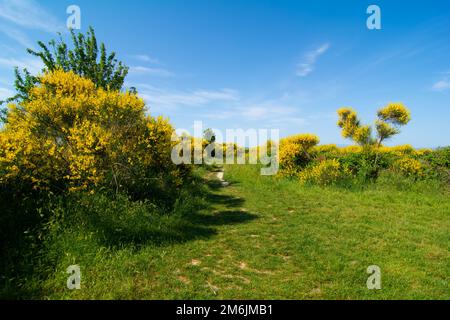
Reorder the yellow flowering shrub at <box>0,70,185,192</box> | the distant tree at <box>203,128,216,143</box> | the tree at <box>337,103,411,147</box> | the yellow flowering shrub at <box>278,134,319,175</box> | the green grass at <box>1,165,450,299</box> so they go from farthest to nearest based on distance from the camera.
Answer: the distant tree at <box>203,128,216,143</box> < the tree at <box>337,103,411,147</box> < the yellow flowering shrub at <box>278,134,319,175</box> < the yellow flowering shrub at <box>0,70,185,192</box> < the green grass at <box>1,165,450,299</box>

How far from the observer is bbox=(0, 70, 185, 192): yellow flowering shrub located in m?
6.71

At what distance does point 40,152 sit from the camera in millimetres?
6812

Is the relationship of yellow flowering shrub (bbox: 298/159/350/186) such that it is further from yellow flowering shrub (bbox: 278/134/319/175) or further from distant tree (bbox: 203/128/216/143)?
distant tree (bbox: 203/128/216/143)

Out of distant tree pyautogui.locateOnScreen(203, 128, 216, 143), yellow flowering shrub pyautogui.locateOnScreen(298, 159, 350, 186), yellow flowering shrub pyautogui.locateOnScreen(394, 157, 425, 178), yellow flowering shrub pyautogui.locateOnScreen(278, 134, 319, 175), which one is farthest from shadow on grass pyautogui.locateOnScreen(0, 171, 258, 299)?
distant tree pyautogui.locateOnScreen(203, 128, 216, 143)

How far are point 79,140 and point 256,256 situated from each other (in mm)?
5470

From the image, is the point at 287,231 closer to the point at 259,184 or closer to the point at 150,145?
the point at 150,145

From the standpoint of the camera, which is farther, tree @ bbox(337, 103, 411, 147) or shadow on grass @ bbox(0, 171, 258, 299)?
tree @ bbox(337, 103, 411, 147)

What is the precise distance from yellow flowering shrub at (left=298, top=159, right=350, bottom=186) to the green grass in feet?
12.3

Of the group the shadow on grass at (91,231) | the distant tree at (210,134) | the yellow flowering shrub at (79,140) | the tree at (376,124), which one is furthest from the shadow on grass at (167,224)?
the distant tree at (210,134)

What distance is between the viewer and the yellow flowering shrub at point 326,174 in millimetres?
13211

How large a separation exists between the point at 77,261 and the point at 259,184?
10.8m

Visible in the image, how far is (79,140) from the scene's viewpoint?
7.03 meters

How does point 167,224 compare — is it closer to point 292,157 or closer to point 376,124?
point 292,157
